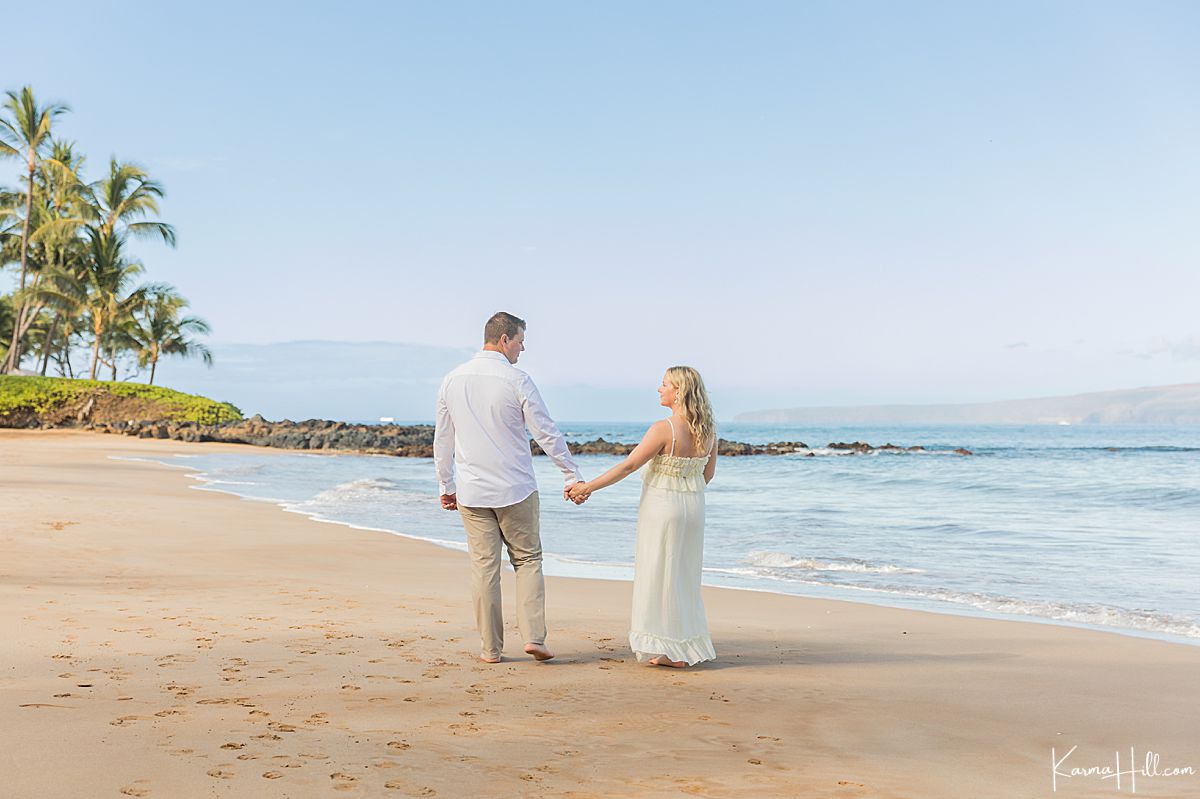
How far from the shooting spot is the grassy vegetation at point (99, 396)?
139 ft

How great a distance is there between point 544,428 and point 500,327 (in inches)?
26.8

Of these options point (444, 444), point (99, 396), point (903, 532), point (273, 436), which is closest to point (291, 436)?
Result: point (273, 436)

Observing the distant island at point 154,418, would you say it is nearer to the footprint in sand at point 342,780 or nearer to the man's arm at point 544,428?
the man's arm at point 544,428

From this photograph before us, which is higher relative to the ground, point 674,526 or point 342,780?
point 674,526

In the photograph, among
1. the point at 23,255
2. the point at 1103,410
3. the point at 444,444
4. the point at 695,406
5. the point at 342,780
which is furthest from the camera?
the point at 1103,410

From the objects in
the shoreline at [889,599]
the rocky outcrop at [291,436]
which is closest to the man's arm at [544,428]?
the shoreline at [889,599]

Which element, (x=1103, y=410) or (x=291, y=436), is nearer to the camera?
(x=291, y=436)

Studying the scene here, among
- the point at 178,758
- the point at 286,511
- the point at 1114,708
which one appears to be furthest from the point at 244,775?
the point at 286,511

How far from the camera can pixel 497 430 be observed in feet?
19.5

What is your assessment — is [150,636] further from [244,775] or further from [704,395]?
[704,395]

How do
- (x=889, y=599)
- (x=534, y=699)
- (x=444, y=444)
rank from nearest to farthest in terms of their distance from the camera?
(x=534, y=699)
(x=444, y=444)
(x=889, y=599)

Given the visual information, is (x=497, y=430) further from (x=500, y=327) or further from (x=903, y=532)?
(x=903, y=532)

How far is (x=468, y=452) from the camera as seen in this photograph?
600 cm

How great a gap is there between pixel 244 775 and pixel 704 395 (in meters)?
3.36
